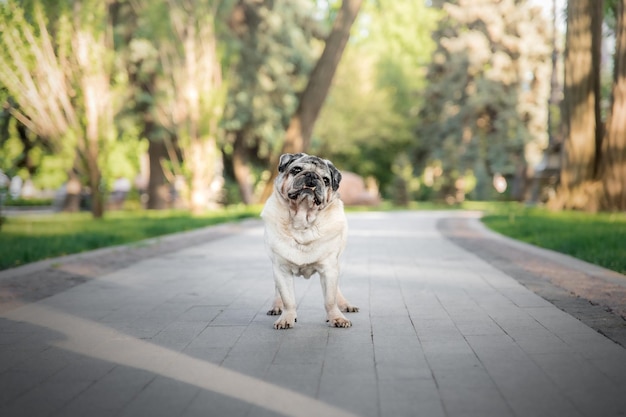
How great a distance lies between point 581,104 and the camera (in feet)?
61.9

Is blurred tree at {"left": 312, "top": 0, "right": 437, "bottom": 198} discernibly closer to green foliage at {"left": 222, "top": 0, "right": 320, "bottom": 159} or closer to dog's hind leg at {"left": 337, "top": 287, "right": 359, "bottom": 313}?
green foliage at {"left": 222, "top": 0, "right": 320, "bottom": 159}

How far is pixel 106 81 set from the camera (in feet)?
62.2

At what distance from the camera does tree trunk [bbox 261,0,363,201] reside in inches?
945

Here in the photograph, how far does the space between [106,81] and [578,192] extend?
14428 millimetres

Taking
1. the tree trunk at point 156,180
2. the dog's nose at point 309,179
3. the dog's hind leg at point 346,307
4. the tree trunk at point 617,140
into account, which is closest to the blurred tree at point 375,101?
the tree trunk at point 156,180

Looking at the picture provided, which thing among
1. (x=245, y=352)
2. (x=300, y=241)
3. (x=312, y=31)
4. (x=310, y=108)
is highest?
(x=312, y=31)

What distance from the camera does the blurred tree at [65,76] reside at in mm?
17219


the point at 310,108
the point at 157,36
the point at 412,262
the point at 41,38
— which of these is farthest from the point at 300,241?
the point at 310,108

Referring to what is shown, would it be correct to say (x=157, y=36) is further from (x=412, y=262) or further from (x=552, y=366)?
(x=552, y=366)

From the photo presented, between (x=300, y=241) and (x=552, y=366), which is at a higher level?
(x=300, y=241)

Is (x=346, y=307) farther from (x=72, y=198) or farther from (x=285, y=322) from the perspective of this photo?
(x=72, y=198)

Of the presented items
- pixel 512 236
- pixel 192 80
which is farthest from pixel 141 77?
pixel 512 236

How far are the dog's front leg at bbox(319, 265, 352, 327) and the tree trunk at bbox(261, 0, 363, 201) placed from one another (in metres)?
18.5

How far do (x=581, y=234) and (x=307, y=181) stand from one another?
9.05m
